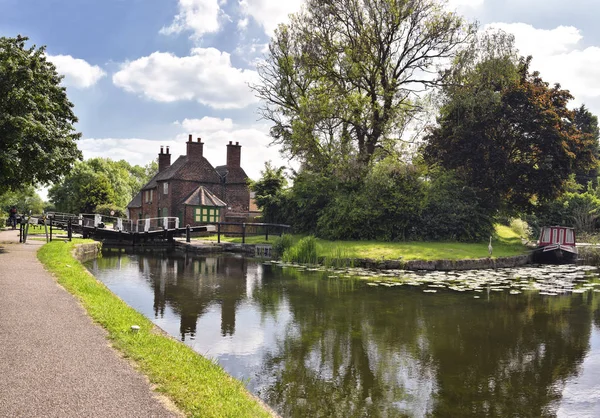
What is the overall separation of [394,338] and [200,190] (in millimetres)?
33070

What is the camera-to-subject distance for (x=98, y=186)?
59.3 metres

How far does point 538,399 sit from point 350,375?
7.87 ft

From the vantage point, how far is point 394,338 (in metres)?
8.34

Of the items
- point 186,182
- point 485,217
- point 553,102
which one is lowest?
point 485,217

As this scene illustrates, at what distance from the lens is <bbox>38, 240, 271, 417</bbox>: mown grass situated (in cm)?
426

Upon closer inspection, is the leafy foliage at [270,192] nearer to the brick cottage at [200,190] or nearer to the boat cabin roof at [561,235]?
the brick cottage at [200,190]

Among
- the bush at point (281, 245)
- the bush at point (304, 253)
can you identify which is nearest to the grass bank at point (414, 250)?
the bush at point (304, 253)

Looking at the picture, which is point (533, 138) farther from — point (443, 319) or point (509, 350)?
point (509, 350)

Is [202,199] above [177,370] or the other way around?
above

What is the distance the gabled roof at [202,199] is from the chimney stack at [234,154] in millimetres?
3774

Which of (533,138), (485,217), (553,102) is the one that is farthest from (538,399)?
(553,102)

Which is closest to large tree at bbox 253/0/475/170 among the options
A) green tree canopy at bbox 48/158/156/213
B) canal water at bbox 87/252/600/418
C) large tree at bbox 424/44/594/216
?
large tree at bbox 424/44/594/216

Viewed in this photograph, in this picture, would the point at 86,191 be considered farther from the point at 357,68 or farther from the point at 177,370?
the point at 177,370

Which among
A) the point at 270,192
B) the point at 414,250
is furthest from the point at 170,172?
the point at 414,250
